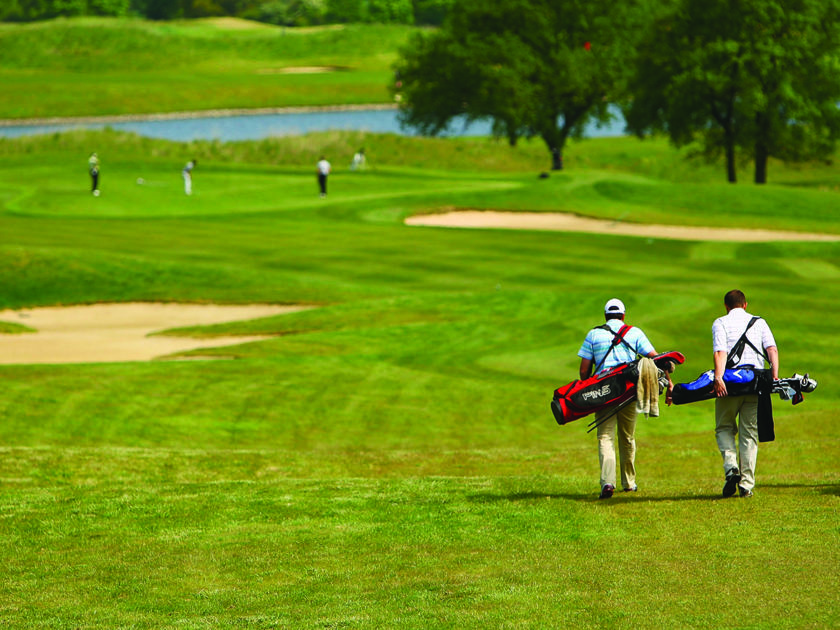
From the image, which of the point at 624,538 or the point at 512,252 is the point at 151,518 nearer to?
the point at 624,538

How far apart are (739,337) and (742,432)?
1.11m

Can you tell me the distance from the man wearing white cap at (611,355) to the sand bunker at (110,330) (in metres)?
17.4

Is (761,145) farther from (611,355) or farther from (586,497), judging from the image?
(611,355)

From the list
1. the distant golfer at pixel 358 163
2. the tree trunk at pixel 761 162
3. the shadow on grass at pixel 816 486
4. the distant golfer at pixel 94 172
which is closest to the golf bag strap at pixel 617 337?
the shadow on grass at pixel 816 486

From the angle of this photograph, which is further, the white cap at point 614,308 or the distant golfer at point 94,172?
the distant golfer at point 94,172

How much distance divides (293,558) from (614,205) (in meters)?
49.6

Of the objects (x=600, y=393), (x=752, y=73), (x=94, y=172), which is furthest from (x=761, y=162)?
(x=600, y=393)

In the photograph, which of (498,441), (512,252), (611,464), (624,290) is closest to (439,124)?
(512,252)

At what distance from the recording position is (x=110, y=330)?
33500mm

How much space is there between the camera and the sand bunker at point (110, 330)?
29375 millimetres

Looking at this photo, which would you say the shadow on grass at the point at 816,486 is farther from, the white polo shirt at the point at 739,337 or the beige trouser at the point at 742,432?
the white polo shirt at the point at 739,337

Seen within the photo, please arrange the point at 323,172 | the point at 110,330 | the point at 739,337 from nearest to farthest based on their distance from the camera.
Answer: the point at 739,337 → the point at 110,330 → the point at 323,172

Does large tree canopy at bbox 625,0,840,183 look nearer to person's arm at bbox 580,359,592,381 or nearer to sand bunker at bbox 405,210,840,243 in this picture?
sand bunker at bbox 405,210,840,243

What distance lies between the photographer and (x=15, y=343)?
3103 cm
